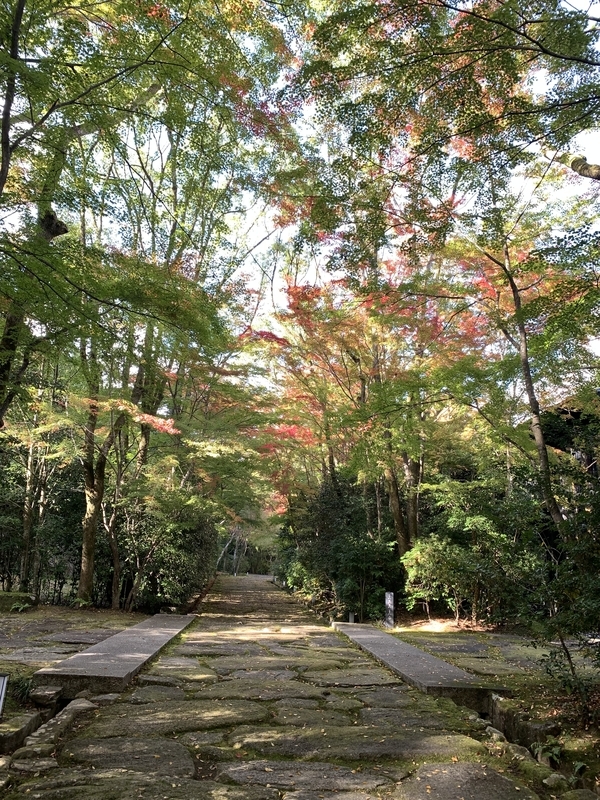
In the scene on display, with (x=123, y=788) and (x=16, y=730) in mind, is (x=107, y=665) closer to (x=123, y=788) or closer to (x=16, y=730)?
(x=16, y=730)

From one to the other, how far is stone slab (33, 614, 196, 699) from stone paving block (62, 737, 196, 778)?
3.53ft

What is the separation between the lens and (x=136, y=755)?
283 centimetres

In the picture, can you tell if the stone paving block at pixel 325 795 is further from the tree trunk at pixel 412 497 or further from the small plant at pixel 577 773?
the tree trunk at pixel 412 497

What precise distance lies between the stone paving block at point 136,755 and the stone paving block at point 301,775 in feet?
0.79

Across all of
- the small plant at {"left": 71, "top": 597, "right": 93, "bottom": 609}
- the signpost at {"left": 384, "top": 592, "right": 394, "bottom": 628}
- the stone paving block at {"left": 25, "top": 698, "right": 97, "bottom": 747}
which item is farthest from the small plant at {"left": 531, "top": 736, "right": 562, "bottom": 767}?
the small plant at {"left": 71, "top": 597, "right": 93, "bottom": 609}

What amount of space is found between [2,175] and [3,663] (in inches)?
170

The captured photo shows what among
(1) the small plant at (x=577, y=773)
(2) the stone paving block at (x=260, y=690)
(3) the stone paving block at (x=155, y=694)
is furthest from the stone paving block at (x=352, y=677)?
(1) the small plant at (x=577, y=773)

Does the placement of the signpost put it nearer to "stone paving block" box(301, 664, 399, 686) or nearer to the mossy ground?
the mossy ground

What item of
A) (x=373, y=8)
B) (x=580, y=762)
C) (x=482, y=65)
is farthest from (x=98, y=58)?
(x=580, y=762)

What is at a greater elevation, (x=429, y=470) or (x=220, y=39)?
(x=220, y=39)

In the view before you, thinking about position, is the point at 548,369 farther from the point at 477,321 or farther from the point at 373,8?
the point at 373,8

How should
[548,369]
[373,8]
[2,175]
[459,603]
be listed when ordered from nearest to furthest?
[2,175]
[373,8]
[548,369]
[459,603]

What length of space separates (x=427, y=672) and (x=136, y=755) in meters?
3.10

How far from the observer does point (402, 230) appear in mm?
7113
